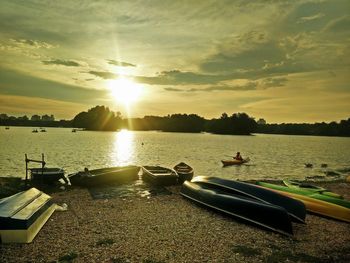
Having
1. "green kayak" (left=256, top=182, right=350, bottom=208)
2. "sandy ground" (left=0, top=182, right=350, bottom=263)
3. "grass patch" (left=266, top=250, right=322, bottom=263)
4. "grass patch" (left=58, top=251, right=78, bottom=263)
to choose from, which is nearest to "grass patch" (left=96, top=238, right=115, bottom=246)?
"sandy ground" (left=0, top=182, right=350, bottom=263)

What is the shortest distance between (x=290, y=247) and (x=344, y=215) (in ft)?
20.8

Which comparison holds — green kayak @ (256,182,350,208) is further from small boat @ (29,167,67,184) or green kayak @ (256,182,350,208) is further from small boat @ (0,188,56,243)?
small boat @ (29,167,67,184)

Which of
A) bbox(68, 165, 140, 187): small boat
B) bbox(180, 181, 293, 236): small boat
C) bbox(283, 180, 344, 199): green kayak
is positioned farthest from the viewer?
bbox(68, 165, 140, 187): small boat

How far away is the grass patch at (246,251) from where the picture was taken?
11.2m

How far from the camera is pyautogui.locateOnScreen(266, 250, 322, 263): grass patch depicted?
10680mm

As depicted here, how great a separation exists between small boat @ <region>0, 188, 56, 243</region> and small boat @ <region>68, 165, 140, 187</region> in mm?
10255

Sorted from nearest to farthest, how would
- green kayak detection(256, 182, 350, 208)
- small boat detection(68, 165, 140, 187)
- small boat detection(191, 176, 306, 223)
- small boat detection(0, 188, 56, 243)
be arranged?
small boat detection(0, 188, 56, 243) < small boat detection(191, 176, 306, 223) < green kayak detection(256, 182, 350, 208) < small boat detection(68, 165, 140, 187)

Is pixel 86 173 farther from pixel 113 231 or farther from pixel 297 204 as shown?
pixel 297 204

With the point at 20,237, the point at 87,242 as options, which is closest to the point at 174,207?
the point at 87,242

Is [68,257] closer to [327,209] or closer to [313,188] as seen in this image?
[327,209]

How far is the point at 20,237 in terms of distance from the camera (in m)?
11.6

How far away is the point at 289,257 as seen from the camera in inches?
432

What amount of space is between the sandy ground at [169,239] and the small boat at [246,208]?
38cm

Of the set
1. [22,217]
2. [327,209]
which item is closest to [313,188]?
[327,209]
